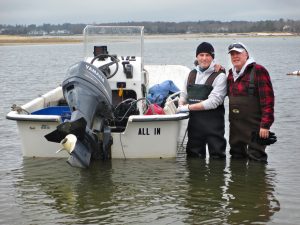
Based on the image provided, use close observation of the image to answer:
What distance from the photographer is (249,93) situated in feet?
23.2

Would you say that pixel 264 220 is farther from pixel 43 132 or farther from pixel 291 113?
pixel 291 113

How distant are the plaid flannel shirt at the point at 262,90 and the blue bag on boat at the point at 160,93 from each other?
2.74m

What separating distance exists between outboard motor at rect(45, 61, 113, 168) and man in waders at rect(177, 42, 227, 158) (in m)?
1.10

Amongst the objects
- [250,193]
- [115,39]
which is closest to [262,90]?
[250,193]

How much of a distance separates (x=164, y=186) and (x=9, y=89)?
14.6 metres

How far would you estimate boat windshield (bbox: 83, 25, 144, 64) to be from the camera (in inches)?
415

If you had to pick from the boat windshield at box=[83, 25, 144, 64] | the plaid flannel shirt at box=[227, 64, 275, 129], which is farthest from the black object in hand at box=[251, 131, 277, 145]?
the boat windshield at box=[83, 25, 144, 64]

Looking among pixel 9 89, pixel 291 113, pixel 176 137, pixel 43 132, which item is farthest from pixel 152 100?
pixel 9 89

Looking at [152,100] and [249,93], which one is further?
[152,100]

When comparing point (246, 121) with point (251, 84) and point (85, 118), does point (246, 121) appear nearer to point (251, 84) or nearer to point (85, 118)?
point (251, 84)

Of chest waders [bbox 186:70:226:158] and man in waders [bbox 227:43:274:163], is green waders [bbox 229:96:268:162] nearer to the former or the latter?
man in waders [bbox 227:43:274:163]

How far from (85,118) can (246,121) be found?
2089 mm

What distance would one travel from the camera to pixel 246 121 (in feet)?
23.6

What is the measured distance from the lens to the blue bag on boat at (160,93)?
383 inches
